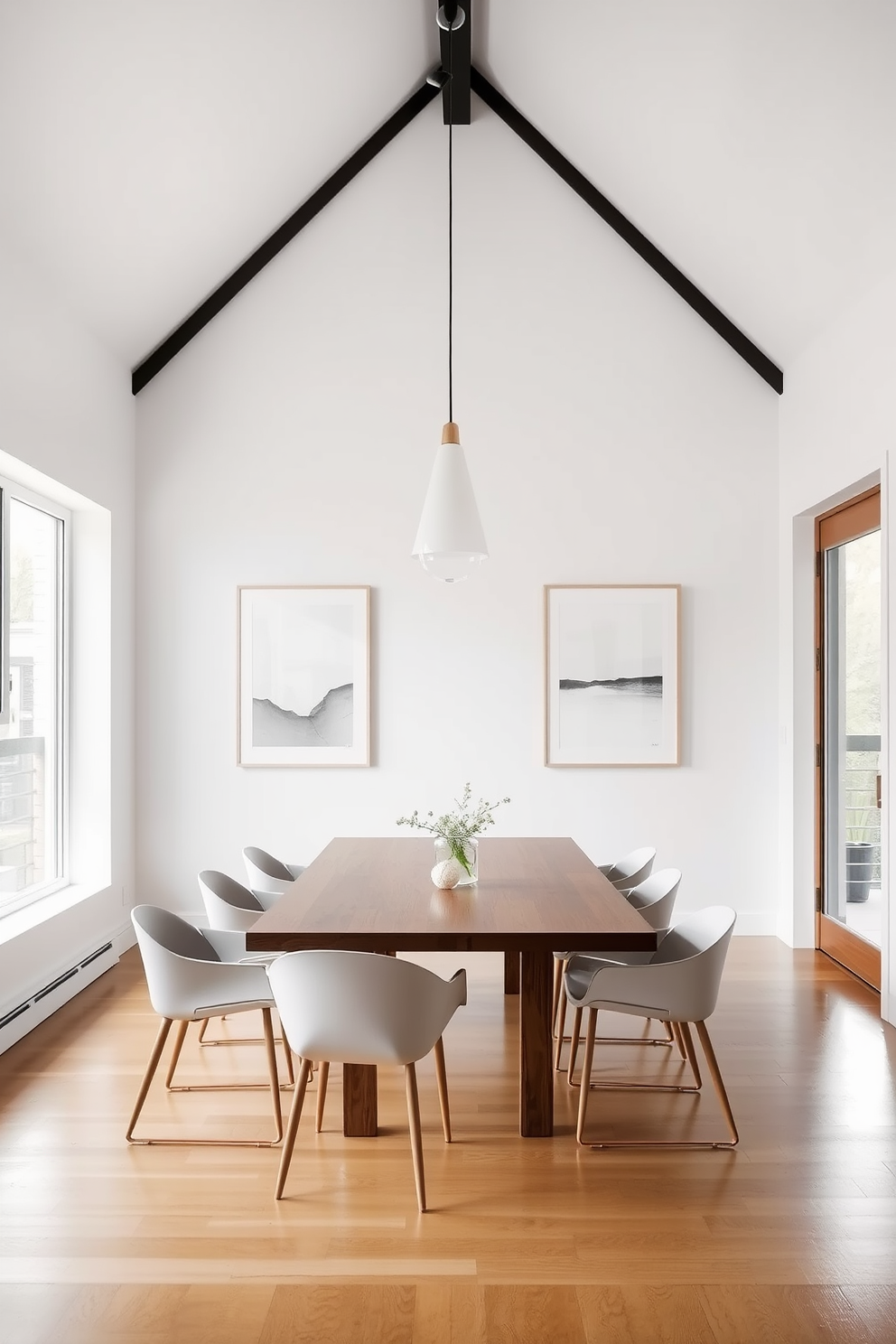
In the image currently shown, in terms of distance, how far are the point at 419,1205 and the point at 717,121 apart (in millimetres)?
4492

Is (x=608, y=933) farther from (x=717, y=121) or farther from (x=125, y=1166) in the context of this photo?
(x=717, y=121)

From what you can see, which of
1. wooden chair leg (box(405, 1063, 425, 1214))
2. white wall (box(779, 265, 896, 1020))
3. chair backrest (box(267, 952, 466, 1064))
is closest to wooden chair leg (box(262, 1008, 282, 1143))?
chair backrest (box(267, 952, 466, 1064))

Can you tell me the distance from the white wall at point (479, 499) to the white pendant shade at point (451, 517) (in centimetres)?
221

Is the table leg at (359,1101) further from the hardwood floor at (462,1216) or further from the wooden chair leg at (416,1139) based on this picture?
the wooden chair leg at (416,1139)

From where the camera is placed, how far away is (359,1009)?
2.71 meters

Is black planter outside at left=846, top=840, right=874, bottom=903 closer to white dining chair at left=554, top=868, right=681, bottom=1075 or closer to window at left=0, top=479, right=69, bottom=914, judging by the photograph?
white dining chair at left=554, top=868, right=681, bottom=1075

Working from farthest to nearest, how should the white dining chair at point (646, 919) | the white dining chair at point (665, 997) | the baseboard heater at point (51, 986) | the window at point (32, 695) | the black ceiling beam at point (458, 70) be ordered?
the black ceiling beam at point (458, 70) < the window at point (32, 695) < the baseboard heater at point (51, 986) < the white dining chair at point (646, 919) < the white dining chair at point (665, 997)

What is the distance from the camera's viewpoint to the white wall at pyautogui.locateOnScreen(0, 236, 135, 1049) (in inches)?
172

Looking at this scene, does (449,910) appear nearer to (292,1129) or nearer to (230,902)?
(292,1129)

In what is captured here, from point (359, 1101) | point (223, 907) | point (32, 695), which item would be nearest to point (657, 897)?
point (359, 1101)

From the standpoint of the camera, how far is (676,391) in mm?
5980

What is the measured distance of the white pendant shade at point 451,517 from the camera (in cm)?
365

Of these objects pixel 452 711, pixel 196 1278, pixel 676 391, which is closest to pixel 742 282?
pixel 676 391

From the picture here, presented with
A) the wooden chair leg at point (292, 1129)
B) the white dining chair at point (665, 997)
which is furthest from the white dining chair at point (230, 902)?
the white dining chair at point (665, 997)
